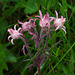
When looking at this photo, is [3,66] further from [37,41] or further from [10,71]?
[37,41]

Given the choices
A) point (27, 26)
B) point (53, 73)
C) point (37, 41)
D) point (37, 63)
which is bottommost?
point (53, 73)

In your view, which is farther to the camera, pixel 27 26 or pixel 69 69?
pixel 69 69

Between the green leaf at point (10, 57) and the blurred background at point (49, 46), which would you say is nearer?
the blurred background at point (49, 46)

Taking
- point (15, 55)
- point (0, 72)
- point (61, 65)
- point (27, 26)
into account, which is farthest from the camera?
point (15, 55)

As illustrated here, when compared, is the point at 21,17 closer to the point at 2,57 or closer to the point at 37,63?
the point at 2,57

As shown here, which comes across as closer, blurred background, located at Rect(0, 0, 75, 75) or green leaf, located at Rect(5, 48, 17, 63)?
blurred background, located at Rect(0, 0, 75, 75)

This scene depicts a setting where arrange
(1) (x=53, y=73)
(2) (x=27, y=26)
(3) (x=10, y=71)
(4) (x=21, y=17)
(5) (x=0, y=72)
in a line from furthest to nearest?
(4) (x=21, y=17) < (3) (x=10, y=71) < (5) (x=0, y=72) < (1) (x=53, y=73) < (2) (x=27, y=26)

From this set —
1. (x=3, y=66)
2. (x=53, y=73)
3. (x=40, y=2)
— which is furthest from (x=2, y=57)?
(x=40, y=2)

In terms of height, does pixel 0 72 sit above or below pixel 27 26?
below

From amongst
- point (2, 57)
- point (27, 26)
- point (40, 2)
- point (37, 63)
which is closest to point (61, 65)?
point (37, 63)
